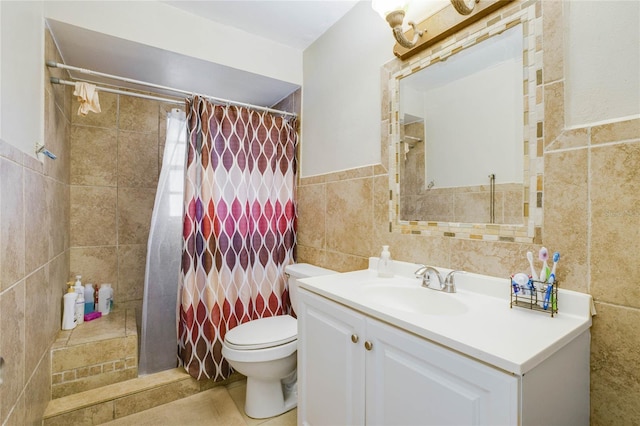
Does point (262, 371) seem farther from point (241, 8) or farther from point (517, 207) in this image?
point (241, 8)

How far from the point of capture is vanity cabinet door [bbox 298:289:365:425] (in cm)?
107

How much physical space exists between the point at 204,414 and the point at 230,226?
109 cm

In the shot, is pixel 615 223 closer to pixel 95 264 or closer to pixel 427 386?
pixel 427 386

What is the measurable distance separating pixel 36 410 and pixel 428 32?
245 centimetres

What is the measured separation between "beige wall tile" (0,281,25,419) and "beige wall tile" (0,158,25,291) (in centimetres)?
6

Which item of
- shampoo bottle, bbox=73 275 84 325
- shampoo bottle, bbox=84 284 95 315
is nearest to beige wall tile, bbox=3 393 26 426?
shampoo bottle, bbox=73 275 84 325

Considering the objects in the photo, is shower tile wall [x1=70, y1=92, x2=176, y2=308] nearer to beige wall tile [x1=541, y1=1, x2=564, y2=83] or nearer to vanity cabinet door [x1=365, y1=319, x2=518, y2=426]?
vanity cabinet door [x1=365, y1=319, x2=518, y2=426]

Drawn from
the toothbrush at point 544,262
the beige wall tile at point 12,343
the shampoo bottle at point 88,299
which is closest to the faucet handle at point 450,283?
the toothbrush at point 544,262

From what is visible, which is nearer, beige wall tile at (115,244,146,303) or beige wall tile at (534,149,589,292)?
beige wall tile at (534,149,589,292)

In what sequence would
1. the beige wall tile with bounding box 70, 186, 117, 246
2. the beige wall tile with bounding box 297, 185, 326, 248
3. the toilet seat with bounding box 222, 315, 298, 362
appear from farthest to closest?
the beige wall tile with bounding box 70, 186, 117, 246 < the beige wall tile with bounding box 297, 185, 326, 248 < the toilet seat with bounding box 222, 315, 298, 362

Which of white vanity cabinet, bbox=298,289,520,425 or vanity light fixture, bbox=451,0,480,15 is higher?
vanity light fixture, bbox=451,0,480,15

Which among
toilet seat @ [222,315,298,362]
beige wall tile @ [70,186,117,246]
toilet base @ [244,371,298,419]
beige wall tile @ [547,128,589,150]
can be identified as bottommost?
toilet base @ [244,371,298,419]

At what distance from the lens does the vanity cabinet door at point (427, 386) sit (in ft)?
2.29

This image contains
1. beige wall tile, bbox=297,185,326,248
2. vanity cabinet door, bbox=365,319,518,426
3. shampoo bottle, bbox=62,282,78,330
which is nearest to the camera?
vanity cabinet door, bbox=365,319,518,426
